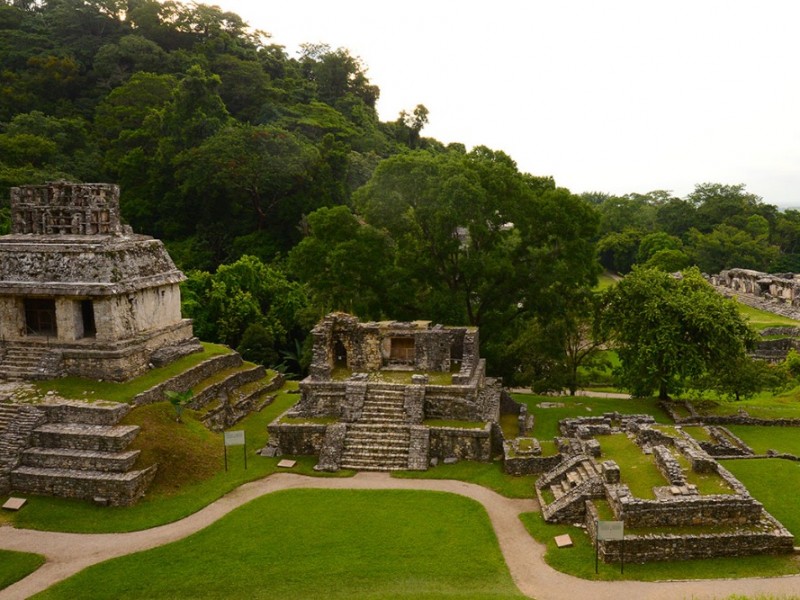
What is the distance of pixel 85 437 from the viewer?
62.5ft

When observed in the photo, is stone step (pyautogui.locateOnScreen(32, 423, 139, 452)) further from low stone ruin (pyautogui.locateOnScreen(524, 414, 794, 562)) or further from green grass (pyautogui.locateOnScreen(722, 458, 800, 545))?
green grass (pyautogui.locateOnScreen(722, 458, 800, 545))

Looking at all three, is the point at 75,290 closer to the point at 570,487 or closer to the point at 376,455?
the point at 376,455

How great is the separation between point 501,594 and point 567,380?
17.5 meters

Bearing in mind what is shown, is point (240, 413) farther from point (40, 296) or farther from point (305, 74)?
point (305, 74)

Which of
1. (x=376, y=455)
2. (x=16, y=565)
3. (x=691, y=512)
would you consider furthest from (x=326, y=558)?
(x=691, y=512)

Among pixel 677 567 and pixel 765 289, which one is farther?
pixel 765 289

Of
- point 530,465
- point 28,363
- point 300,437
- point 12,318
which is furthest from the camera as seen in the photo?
point 12,318

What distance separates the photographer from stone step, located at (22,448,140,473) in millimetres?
18406

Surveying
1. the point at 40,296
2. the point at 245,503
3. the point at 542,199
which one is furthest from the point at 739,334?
the point at 40,296

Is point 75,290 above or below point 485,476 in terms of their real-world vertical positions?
above

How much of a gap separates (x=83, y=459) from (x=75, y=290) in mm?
6243

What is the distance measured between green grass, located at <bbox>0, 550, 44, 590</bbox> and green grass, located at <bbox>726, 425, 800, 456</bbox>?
854 inches

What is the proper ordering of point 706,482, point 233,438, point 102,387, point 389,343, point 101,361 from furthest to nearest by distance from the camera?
point 389,343 → point 101,361 → point 102,387 → point 233,438 → point 706,482

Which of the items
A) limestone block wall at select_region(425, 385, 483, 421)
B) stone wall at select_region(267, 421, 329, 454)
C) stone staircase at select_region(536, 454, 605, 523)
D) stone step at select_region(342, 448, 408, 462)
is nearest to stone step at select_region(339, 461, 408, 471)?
stone step at select_region(342, 448, 408, 462)
